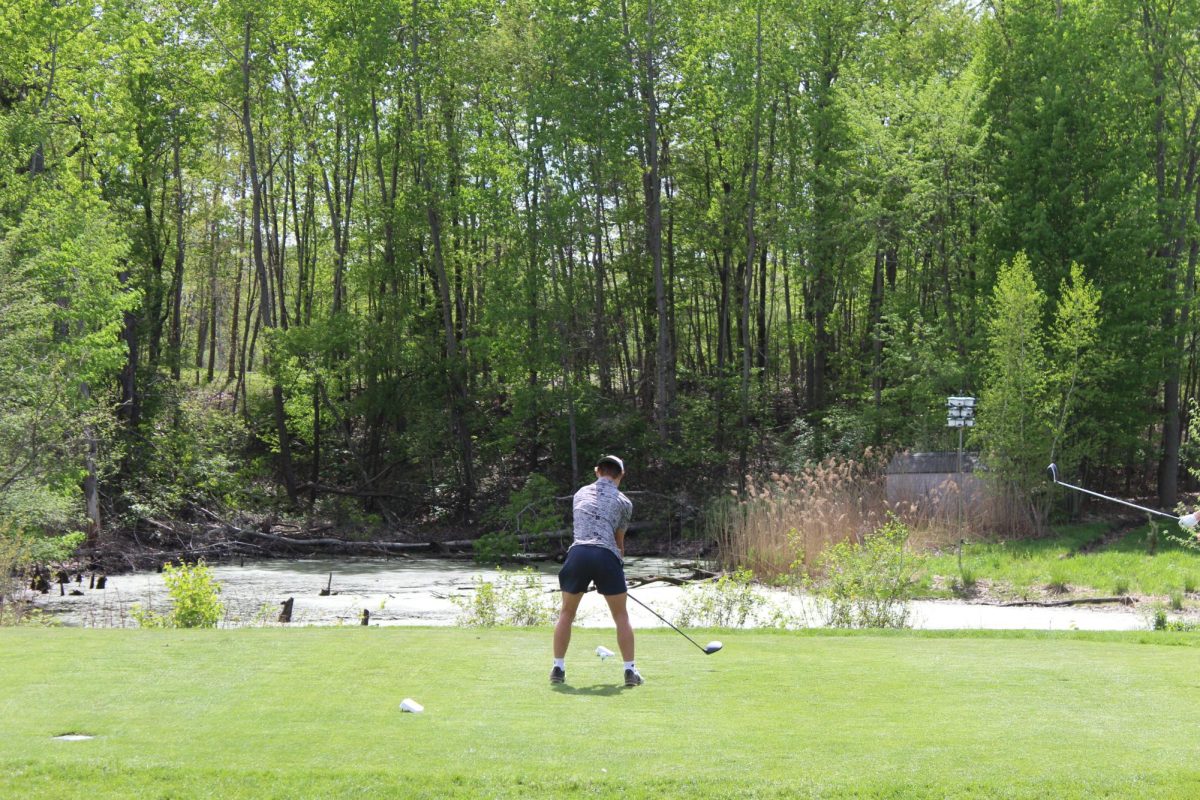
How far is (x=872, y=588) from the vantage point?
50.9 ft

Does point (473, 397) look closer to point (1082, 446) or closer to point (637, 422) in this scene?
point (637, 422)

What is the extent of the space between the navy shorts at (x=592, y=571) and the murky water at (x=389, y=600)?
621 centimetres

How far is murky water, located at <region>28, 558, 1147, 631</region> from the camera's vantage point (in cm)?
1636

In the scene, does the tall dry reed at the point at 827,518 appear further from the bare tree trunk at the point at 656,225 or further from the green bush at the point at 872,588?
the bare tree trunk at the point at 656,225

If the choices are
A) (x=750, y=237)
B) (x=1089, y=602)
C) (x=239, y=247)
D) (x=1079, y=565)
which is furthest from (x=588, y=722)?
(x=239, y=247)

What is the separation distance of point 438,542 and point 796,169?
16.9m

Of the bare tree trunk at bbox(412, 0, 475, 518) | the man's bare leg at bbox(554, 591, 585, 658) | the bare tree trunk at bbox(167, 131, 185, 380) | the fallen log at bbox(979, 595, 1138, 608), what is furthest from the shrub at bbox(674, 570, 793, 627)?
the bare tree trunk at bbox(167, 131, 185, 380)

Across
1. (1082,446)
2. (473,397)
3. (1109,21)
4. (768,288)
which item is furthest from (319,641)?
(768,288)

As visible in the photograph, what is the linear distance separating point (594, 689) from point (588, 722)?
1361 mm

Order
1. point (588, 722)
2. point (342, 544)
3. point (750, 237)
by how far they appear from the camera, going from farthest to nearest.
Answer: point (750, 237) < point (342, 544) < point (588, 722)

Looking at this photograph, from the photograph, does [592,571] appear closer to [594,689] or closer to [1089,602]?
[594,689]

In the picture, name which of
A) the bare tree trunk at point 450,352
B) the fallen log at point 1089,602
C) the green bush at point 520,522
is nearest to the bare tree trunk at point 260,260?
the bare tree trunk at point 450,352

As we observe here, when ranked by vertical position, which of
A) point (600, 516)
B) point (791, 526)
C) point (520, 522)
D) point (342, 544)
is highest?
point (600, 516)

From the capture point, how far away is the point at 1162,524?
2877 centimetres
